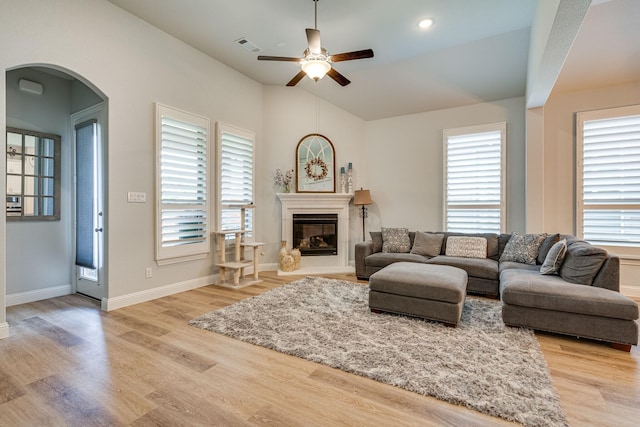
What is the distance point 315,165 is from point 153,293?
3420mm

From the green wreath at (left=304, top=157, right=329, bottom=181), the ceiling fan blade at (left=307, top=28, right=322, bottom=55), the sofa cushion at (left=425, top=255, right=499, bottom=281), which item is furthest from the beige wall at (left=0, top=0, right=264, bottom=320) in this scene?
the sofa cushion at (left=425, top=255, right=499, bottom=281)

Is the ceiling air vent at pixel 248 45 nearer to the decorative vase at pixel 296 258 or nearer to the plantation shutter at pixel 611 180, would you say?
the decorative vase at pixel 296 258

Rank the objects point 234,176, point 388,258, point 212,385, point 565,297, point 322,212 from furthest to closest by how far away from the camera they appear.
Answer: point 322,212 < point 234,176 < point 388,258 < point 565,297 < point 212,385

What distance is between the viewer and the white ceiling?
3.35 metres

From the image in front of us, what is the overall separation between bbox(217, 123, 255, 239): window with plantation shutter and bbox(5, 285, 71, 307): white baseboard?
2.16m

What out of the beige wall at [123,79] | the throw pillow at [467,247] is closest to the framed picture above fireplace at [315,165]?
the beige wall at [123,79]

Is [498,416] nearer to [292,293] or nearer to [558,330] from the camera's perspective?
[558,330]

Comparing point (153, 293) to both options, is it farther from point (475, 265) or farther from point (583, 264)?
point (583, 264)

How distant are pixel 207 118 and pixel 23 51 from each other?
2.05 m

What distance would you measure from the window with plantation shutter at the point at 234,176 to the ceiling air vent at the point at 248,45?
3.91ft

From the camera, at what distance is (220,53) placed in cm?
452

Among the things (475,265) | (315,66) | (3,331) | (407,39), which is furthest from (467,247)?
(3,331)

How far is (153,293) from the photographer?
3.86m

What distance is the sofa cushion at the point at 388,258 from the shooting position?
461 cm
